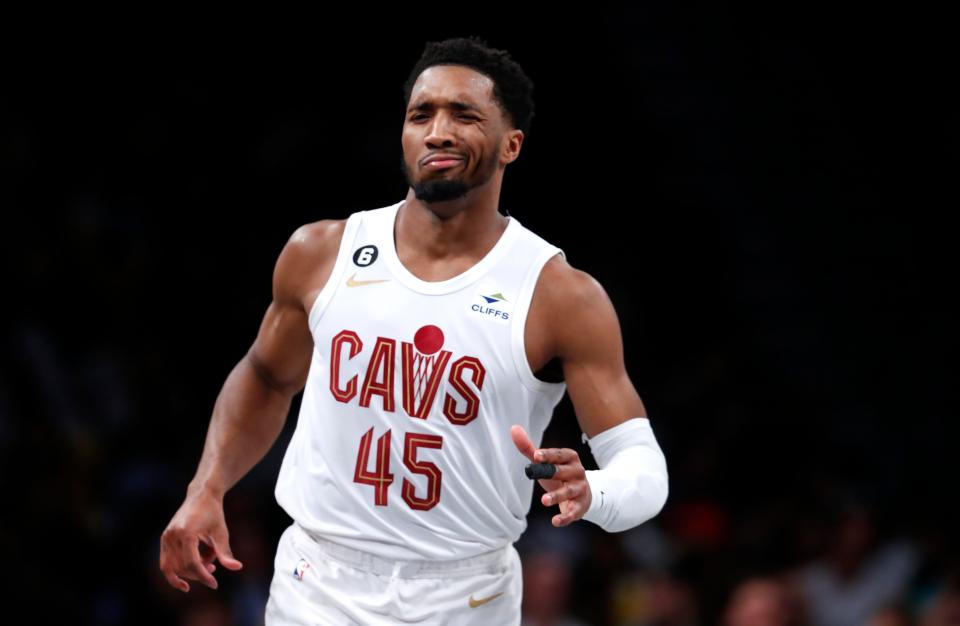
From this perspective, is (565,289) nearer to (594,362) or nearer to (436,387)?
(594,362)

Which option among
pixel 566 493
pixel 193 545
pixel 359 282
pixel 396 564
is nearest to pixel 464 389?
pixel 359 282

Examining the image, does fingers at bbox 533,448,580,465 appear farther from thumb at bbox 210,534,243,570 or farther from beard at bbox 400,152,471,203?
thumb at bbox 210,534,243,570

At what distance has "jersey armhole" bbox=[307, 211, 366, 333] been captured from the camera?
168 inches

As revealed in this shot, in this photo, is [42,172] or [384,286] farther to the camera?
[42,172]

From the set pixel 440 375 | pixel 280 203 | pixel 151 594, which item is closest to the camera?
pixel 440 375

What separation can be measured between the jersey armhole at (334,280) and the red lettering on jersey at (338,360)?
110 millimetres

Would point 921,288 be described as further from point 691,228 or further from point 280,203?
point 280,203

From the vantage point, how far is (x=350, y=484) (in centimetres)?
421

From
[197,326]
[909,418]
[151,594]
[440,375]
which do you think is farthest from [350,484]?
[909,418]

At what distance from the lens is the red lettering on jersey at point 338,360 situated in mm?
4184

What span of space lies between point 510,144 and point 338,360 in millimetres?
806

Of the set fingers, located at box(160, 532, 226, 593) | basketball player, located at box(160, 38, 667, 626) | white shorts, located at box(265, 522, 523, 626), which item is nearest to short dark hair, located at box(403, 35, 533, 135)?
basketball player, located at box(160, 38, 667, 626)

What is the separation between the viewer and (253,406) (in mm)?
4586

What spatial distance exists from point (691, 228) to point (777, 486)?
236cm
